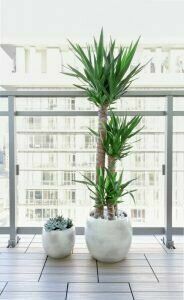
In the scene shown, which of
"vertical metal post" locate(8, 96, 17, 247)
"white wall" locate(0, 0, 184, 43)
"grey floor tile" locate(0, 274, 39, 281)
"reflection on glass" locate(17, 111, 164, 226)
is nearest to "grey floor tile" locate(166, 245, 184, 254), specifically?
"reflection on glass" locate(17, 111, 164, 226)

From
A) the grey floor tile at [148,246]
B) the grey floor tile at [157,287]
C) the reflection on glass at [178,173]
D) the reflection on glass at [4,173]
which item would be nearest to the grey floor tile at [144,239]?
the grey floor tile at [148,246]

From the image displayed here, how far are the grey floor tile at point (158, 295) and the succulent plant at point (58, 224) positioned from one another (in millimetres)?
806

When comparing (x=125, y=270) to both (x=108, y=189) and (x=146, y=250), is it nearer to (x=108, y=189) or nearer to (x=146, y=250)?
(x=146, y=250)

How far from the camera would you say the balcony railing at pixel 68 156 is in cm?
279

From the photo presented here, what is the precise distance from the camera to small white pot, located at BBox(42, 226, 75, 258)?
240 centimetres

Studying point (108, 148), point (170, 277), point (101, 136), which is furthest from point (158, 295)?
point (101, 136)

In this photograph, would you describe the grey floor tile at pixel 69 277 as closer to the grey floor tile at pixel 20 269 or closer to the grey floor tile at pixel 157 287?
the grey floor tile at pixel 20 269

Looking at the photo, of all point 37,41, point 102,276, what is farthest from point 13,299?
point 37,41

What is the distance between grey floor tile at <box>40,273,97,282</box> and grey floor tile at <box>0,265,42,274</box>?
113 millimetres

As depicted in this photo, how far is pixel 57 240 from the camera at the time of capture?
2.40 metres

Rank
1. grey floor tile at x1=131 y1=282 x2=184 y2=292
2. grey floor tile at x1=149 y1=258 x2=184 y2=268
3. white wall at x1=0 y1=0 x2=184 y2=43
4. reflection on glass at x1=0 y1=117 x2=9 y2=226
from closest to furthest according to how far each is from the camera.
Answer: grey floor tile at x1=131 y1=282 x2=184 y2=292 < grey floor tile at x1=149 y1=258 x2=184 y2=268 < reflection on glass at x1=0 y1=117 x2=9 y2=226 < white wall at x1=0 y1=0 x2=184 y2=43

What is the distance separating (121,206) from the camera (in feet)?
9.78

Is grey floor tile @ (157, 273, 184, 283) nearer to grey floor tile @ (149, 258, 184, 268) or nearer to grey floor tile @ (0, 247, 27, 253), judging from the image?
grey floor tile @ (149, 258, 184, 268)

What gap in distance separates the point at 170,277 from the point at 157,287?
186 mm
